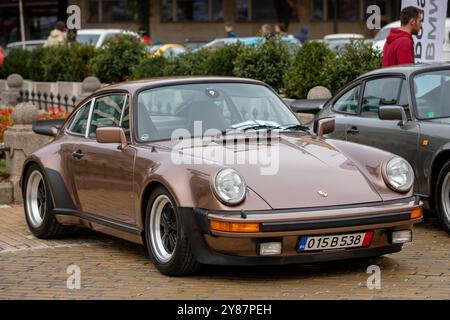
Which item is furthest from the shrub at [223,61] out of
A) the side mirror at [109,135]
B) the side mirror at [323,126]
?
the side mirror at [109,135]

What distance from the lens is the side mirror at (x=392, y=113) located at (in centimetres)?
943

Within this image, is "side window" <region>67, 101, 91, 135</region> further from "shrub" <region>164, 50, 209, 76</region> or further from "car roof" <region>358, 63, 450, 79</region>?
"shrub" <region>164, 50, 209, 76</region>

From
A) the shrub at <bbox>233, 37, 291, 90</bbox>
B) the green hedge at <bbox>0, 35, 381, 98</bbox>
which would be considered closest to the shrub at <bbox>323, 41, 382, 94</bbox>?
the green hedge at <bbox>0, 35, 381, 98</bbox>

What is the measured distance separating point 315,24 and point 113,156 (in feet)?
132

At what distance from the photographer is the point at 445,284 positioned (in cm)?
723

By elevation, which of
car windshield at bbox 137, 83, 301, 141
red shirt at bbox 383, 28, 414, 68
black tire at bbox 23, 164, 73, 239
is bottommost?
black tire at bbox 23, 164, 73, 239

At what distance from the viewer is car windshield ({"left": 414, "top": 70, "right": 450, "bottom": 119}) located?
9.50 metres

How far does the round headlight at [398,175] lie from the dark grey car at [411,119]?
1.36m

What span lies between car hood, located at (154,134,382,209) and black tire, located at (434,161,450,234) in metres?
1.44

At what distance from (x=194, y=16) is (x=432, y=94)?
4062 centimetres

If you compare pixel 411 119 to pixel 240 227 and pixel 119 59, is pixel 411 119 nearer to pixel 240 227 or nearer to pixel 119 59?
pixel 240 227

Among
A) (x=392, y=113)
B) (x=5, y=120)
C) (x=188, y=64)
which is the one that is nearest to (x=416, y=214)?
(x=392, y=113)

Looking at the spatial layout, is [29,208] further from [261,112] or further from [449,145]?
[449,145]

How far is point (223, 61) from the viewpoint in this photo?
1794 centimetres
